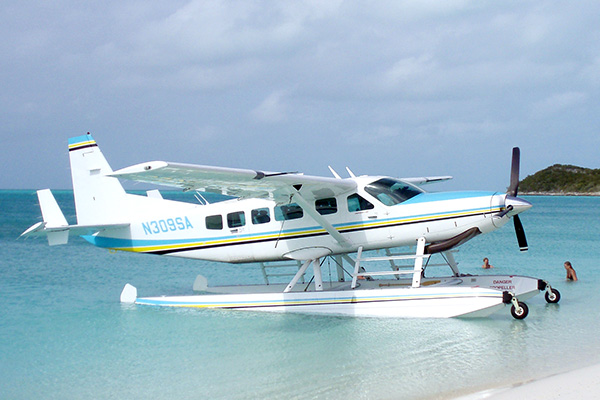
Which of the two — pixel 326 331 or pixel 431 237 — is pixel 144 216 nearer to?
pixel 326 331

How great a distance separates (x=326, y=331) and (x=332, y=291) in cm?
121

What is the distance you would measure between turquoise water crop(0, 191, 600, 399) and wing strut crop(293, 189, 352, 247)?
150cm

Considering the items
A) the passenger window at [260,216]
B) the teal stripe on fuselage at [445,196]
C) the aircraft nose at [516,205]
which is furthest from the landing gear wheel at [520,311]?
the passenger window at [260,216]

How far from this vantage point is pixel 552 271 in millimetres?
17297


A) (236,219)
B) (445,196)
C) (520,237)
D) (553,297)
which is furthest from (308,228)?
(553,297)

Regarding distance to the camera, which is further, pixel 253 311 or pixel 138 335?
pixel 253 311

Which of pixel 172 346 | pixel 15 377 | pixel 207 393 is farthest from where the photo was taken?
pixel 172 346

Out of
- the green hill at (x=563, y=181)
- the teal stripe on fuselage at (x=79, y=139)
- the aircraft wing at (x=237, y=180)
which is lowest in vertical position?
the green hill at (x=563, y=181)

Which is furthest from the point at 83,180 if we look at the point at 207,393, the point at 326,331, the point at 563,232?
the point at 563,232

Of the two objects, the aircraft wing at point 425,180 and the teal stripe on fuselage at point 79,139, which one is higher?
the teal stripe on fuselage at point 79,139

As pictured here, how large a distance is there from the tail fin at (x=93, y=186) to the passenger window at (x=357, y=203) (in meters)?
5.41

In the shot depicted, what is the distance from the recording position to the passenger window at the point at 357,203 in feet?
36.7

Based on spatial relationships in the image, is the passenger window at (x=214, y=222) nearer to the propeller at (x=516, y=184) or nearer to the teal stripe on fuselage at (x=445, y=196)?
the teal stripe on fuselage at (x=445, y=196)

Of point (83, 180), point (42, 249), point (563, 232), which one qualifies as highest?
point (83, 180)
